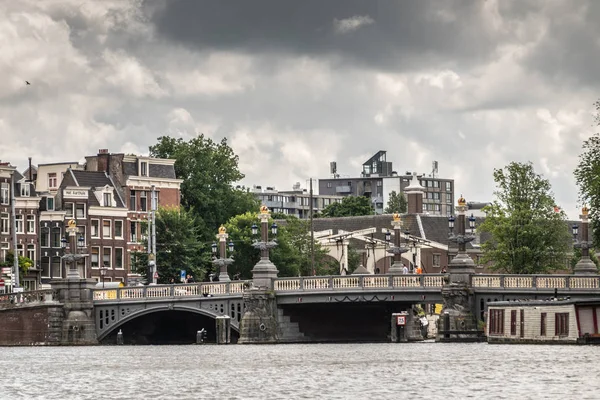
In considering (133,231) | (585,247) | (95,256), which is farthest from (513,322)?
(133,231)

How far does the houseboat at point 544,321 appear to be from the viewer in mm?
98500


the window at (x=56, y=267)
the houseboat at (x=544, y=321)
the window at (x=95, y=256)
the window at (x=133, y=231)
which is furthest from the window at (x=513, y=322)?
the window at (x=133, y=231)

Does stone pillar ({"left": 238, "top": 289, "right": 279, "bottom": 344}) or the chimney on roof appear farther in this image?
the chimney on roof

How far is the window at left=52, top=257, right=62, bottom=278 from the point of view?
155250 mm

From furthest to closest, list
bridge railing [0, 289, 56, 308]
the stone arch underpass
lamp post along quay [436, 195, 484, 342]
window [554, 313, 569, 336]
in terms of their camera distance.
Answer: bridge railing [0, 289, 56, 308] < the stone arch underpass < lamp post along quay [436, 195, 484, 342] < window [554, 313, 569, 336]

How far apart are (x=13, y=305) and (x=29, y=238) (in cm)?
2693

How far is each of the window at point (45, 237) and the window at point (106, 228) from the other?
18.1ft

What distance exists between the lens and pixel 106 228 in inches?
6250

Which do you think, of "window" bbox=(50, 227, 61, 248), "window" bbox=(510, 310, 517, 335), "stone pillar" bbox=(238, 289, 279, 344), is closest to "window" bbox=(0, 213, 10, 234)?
"window" bbox=(50, 227, 61, 248)

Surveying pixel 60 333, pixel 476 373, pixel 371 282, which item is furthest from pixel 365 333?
pixel 476 373

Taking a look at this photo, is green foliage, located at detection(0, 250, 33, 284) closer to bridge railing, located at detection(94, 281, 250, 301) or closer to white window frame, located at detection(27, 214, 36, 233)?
white window frame, located at detection(27, 214, 36, 233)

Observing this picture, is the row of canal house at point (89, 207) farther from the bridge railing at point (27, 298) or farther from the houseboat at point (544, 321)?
the houseboat at point (544, 321)

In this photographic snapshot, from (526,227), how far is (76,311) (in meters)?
39.3

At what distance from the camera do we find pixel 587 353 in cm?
8938
